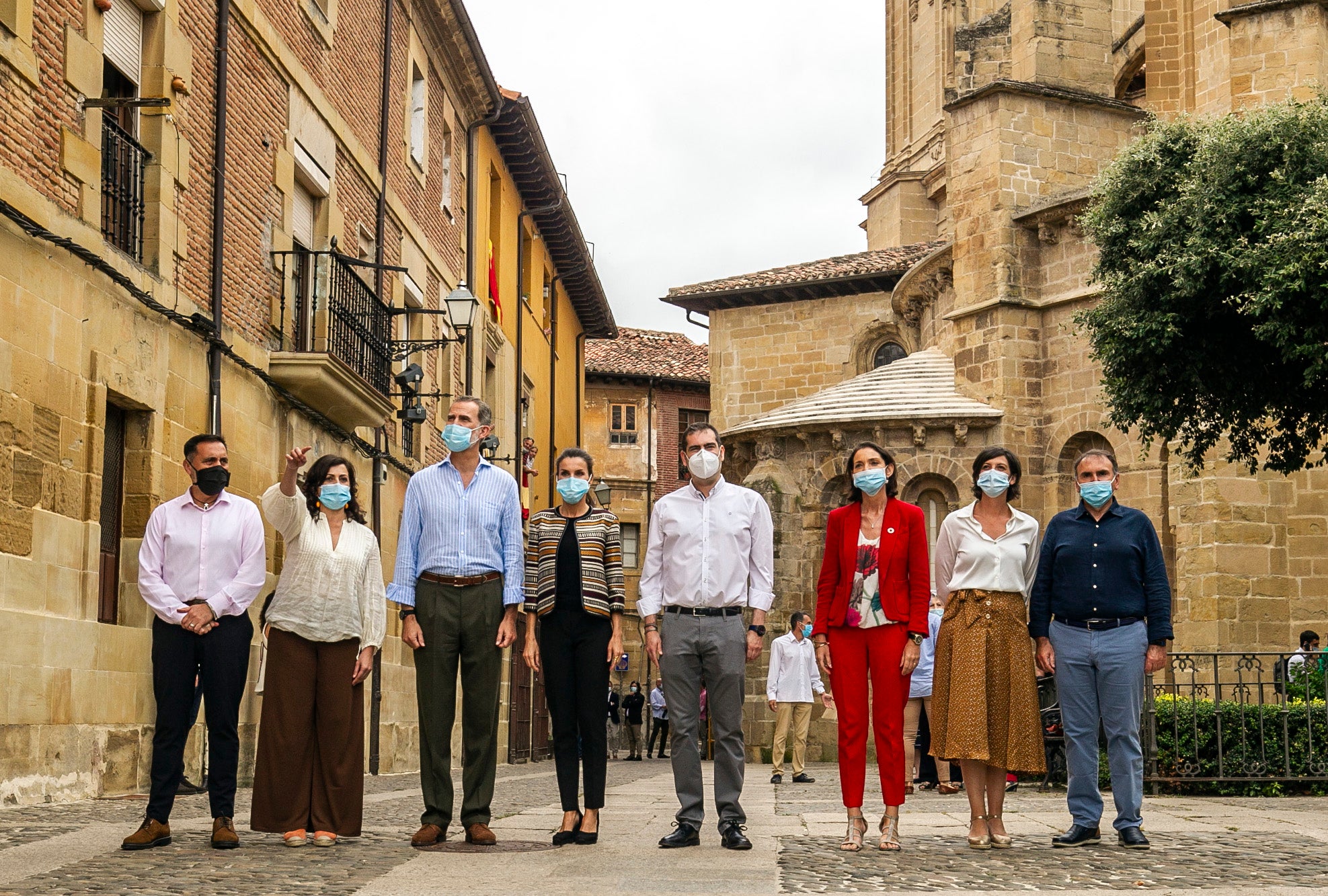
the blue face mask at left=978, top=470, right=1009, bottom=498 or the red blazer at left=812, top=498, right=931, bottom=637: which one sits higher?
the blue face mask at left=978, top=470, right=1009, bottom=498

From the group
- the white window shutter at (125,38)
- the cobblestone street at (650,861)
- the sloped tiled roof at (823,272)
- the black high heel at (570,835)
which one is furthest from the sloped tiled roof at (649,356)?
the black high heel at (570,835)

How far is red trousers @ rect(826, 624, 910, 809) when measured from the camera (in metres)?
7.25

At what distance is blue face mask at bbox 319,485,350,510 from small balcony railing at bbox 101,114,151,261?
4.53 m

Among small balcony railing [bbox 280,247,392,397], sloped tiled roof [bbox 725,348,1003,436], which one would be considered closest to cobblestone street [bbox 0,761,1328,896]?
small balcony railing [bbox 280,247,392,397]

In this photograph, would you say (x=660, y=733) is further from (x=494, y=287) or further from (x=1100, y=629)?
(x=1100, y=629)

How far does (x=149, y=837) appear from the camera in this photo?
6.85m

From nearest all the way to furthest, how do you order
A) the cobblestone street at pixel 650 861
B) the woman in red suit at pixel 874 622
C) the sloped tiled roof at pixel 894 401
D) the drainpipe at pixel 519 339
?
1. the cobblestone street at pixel 650 861
2. the woman in red suit at pixel 874 622
3. the sloped tiled roof at pixel 894 401
4. the drainpipe at pixel 519 339

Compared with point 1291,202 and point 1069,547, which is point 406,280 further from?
point 1069,547

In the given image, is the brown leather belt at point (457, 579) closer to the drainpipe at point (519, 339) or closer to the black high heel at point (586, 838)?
the black high heel at point (586, 838)

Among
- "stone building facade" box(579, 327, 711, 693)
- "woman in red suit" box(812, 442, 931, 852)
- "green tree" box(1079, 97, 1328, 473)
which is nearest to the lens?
"woman in red suit" box(812, 442, 931, 852)

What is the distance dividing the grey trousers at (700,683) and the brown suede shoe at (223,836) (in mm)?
1968

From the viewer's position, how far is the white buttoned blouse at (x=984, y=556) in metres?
7.50

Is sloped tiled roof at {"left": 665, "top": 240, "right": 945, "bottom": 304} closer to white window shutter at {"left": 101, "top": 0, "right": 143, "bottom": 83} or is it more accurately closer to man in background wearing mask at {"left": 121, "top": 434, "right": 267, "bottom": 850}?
white window shutter at {"left": 101, "top": 0, "right": 143, "bottom": 83}

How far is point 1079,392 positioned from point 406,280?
11826 mm
